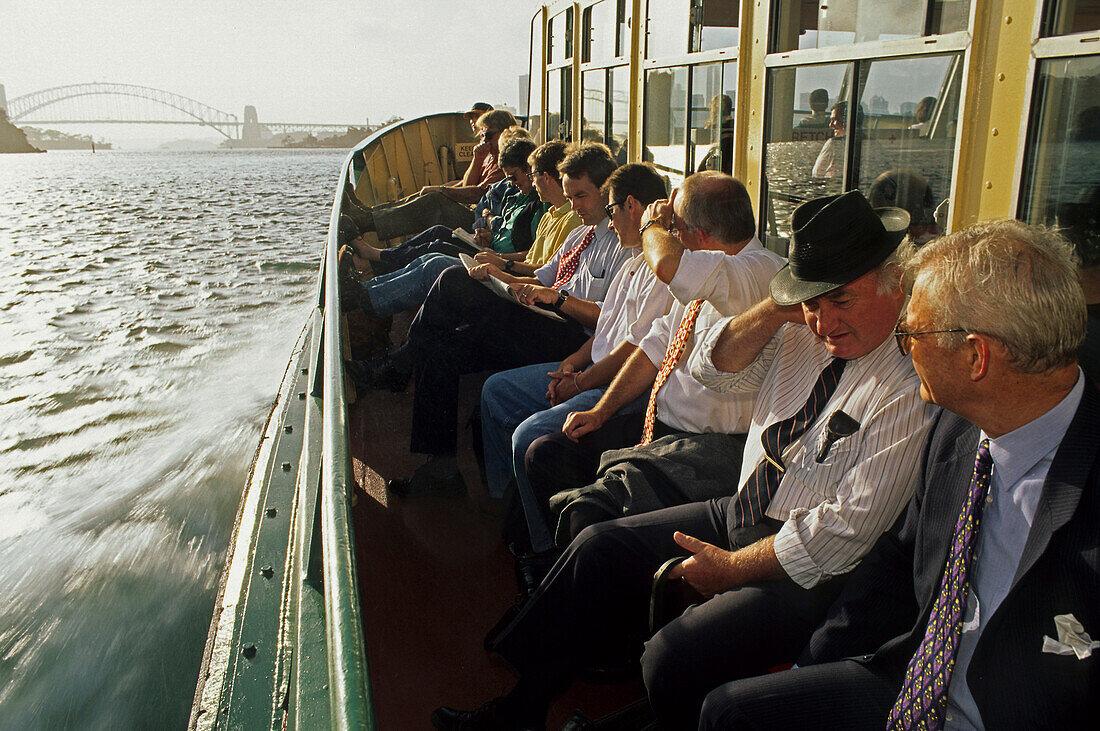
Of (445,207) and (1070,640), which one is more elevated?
(445,207)

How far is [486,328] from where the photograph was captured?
11.4ft

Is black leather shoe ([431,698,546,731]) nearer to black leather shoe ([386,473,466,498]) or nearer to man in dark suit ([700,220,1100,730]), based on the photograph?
man in dark suit ([700,220,1100,730])

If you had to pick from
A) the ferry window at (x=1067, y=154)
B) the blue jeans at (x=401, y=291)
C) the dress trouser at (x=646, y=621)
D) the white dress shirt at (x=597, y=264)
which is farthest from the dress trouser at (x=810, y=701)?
the blue jeans at (x=401, y=291)

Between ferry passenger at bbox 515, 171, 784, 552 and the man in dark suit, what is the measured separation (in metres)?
0.72

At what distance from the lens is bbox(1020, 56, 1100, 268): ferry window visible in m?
1.63

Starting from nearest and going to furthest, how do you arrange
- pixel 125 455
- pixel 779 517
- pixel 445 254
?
1. pixel 779 517
2. pixel 445 254
3. pixel 125 455

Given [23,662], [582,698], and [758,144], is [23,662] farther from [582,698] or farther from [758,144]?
[758,144]

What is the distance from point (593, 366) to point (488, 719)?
4.31 ft

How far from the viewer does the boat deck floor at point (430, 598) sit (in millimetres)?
2170

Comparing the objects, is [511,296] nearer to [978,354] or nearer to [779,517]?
[779,517]

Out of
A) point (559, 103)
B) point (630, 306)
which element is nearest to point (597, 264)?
point (630, 306)

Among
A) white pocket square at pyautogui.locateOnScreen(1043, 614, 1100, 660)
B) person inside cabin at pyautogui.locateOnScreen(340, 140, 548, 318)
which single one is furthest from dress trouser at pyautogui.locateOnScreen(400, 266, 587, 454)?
white pocket square at pyautogui.locateOnScreen(1043, 614, 1100, 660)

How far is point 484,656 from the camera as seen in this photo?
2330 mm

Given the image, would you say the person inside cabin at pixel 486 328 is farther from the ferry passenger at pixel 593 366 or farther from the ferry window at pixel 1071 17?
the ferry window at pixel 1071 17
